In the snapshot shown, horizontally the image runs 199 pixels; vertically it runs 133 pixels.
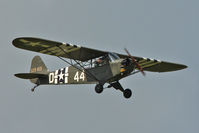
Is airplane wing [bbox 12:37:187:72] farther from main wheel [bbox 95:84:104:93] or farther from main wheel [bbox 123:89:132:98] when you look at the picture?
main wheel [bbox 123:89:132:98]

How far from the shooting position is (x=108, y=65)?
80.8 ft

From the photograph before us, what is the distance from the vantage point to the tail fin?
29.4 metres

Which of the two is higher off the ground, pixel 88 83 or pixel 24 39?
pixel 24 39

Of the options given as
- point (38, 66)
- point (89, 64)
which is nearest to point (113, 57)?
point (89, 64)

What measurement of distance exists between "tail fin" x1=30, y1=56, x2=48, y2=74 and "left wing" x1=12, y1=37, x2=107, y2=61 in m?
4.04

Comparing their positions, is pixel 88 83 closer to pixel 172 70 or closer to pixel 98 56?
pixel 98 56

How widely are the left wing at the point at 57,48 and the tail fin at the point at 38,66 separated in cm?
404

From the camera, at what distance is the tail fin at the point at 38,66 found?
29359mm

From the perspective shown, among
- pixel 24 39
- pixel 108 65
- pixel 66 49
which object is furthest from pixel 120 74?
pixel 24 39

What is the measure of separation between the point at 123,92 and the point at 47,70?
17.6ft

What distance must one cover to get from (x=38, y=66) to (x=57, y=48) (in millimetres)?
5496

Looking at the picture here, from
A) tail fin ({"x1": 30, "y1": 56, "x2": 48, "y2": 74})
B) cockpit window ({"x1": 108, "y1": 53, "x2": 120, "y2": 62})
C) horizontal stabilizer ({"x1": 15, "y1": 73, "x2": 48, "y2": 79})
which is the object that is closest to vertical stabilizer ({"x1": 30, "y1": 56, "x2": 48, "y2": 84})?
tail fin ({"x1": 30, "y1": 56, "x2": 48, "y2": 74})

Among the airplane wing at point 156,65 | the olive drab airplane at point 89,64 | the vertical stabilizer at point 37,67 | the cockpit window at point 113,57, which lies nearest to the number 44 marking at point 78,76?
the olive drab airplane at point 89,64

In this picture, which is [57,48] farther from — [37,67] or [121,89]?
[37,67]
